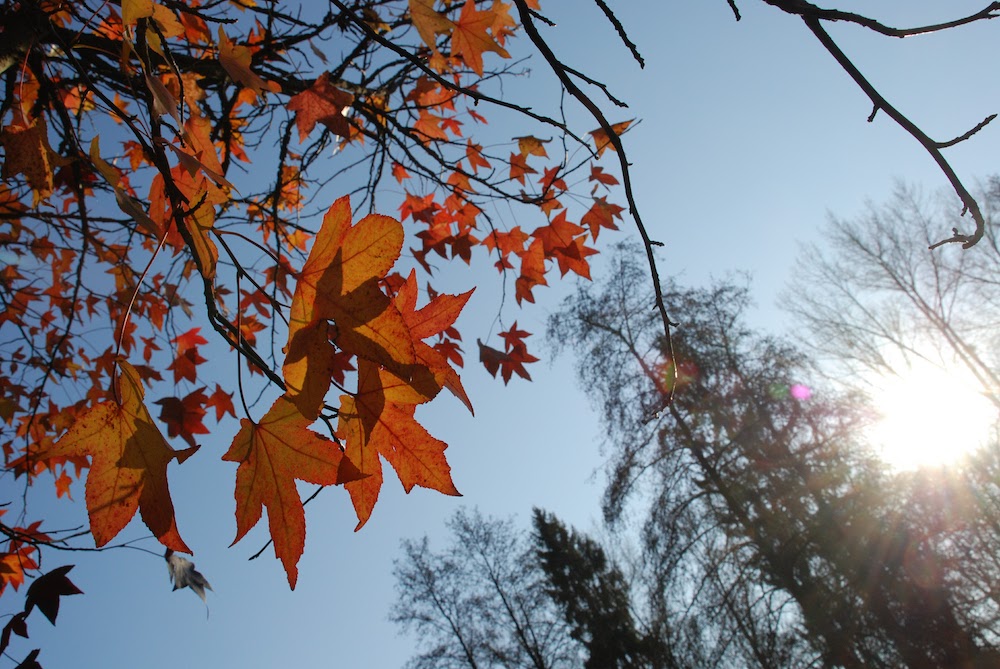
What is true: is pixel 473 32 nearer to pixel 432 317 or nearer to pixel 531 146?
pixel 531 146

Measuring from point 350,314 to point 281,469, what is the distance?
237mm

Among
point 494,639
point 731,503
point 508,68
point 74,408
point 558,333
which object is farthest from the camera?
point 494,639

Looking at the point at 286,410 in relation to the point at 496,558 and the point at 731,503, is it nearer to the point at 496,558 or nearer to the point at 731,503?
the point at 731,503

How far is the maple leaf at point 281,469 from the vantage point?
609mm

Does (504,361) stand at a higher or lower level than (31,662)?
higher

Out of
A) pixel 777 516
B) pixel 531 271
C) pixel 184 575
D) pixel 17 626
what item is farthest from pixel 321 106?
pixel 777 516

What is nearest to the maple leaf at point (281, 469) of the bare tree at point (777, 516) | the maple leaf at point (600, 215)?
the maple leaf at point (600, 215)

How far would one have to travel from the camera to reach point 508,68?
2213mm

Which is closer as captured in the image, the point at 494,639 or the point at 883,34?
the point at 883,34

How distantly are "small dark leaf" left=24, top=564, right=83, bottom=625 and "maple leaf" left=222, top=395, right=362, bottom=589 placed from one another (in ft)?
3.55

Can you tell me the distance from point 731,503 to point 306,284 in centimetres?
733

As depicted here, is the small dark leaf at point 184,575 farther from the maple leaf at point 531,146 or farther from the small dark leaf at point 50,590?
the maple leaf at point 531,146

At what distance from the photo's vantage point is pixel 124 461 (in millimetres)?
604

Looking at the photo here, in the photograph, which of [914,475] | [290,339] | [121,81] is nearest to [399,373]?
[290,339]
